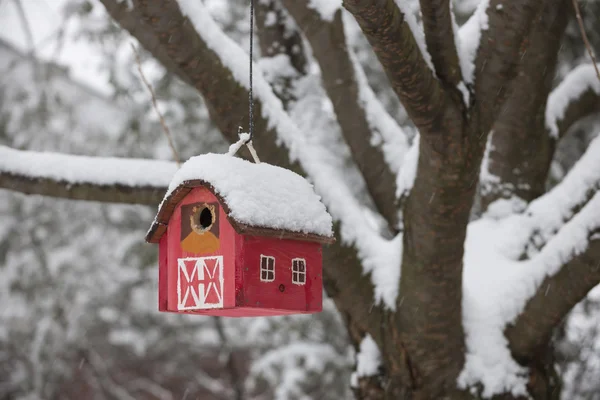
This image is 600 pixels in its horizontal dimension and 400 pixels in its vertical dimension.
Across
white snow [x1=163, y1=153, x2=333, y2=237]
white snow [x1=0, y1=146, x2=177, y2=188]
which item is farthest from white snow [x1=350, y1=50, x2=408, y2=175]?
white snow [x1=163, y1=153, x2=333, y2=237]

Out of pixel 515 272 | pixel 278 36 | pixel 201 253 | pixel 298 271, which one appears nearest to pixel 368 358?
pixel 515 272

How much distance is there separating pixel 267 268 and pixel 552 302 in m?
1.55

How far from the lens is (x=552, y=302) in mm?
3160

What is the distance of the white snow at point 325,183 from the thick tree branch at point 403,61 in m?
0.79

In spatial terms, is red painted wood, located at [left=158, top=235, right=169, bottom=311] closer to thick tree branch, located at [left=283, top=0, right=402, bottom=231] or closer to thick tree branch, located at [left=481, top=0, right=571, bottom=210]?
thick tree branch, located at [left=283, top=0, right=402, bottom=231]

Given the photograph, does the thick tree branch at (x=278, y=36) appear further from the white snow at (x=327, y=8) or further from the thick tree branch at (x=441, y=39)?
the thick tree branch at (x=441, y=39)

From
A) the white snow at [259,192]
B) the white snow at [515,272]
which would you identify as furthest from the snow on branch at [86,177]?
the white snow at [515,272]

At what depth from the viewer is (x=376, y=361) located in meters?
3.61

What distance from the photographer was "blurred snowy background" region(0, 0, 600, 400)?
277 inches

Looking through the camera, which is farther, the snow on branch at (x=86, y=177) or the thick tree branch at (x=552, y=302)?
the snow on branch at (x=86, y=177)

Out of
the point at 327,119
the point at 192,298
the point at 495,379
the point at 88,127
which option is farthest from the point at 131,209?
the point at 192,298

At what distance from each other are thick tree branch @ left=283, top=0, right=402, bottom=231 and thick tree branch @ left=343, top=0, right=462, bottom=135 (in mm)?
1412

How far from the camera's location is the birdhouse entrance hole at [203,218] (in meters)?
2.26

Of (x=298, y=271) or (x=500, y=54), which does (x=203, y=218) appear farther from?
(x=500, y=54)
